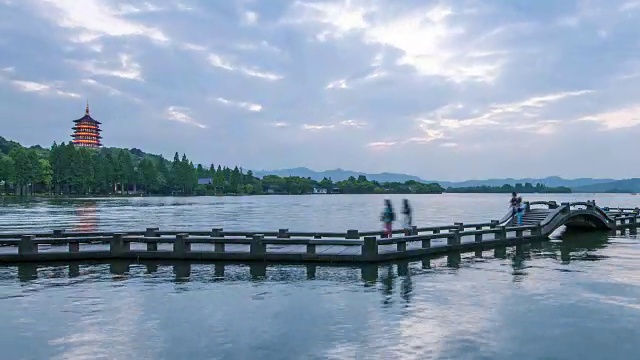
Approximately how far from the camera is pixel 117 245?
67.5ft

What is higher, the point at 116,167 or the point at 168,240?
the point at 116,167

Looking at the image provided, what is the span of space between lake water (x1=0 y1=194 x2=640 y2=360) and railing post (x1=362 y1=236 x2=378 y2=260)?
0.99 m

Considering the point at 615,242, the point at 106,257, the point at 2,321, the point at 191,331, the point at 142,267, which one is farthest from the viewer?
the point at 615,242

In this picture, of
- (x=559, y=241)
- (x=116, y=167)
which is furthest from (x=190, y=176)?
(x=559, y=241)

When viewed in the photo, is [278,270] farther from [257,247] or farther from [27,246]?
[27,246]

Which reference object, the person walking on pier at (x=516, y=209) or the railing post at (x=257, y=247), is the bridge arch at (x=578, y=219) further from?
the railing post at (x=257, y=247)

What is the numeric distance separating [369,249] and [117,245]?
1021cm

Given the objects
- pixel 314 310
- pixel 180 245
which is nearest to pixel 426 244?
pixel 180 245

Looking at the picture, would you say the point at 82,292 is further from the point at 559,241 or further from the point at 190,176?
the point at 190,176

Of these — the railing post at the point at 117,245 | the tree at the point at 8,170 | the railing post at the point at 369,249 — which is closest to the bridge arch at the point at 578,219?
the railing post at the point at 369,249

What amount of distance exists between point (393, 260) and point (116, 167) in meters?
152

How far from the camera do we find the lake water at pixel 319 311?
9.41 meters

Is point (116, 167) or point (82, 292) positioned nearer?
point (82, 292)

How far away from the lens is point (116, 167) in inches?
6176
